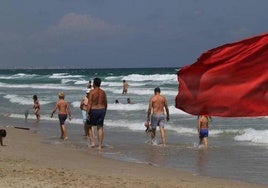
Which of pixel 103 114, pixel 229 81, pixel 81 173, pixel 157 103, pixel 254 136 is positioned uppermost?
pixel 229 81

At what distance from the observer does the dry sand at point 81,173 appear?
8.12 meters

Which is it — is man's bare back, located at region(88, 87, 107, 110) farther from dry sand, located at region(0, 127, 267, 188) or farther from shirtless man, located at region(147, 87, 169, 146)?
shirtless man, located at region(147, 87, 169, 146)

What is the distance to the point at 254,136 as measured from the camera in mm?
16359

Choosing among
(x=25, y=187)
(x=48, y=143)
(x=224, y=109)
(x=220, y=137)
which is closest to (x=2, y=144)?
(x=48, y=143)

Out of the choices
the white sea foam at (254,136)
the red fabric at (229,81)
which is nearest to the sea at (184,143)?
the white sea foam at (254,136)

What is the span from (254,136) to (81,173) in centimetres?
845

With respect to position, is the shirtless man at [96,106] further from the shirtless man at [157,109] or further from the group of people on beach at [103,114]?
the shirtless man at [157,109]

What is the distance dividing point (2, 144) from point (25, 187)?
5084mm

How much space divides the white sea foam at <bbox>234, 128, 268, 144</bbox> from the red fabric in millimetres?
10396

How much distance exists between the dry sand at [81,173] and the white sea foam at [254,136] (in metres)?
5.55

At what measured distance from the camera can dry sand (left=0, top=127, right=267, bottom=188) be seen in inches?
320

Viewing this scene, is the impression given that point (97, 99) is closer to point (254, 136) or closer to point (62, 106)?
point (62, 106)

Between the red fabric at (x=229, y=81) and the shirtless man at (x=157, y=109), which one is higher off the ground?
the red fabric at (x=229, y=81)

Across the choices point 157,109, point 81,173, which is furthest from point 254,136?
point 81,173
